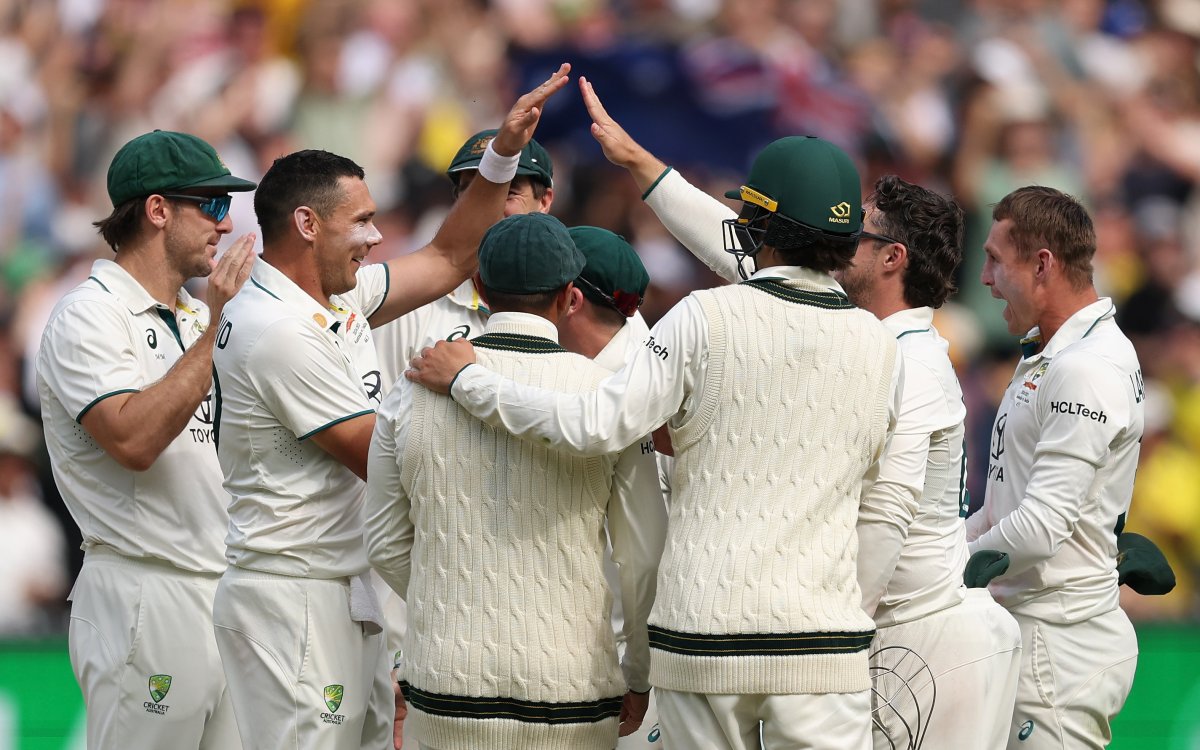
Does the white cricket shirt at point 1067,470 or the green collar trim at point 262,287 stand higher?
the green collar trim at point 262,287

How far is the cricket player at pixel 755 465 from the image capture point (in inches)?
125

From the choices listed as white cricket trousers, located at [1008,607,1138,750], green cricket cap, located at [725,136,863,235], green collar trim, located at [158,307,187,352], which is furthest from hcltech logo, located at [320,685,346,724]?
white cricket trousers, located at [1008,607,1138,750]

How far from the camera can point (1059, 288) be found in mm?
4602

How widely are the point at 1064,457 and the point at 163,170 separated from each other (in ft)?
9.21

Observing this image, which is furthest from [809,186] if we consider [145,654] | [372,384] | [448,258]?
[145,654]

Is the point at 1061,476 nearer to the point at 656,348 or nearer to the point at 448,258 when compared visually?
the point at 656,348

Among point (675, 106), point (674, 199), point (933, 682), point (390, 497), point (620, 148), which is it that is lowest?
point (933, 682)

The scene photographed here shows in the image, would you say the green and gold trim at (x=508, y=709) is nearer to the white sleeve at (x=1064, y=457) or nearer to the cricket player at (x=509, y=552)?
the cricket player at (x=509, y=552)

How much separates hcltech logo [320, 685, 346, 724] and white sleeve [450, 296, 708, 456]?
0.94m

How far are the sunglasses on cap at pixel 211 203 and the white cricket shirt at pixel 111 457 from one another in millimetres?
278

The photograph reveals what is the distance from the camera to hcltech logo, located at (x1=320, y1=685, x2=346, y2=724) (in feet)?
12.2

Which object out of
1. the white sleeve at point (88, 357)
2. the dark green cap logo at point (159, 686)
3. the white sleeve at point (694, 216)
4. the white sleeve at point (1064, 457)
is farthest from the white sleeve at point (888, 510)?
the white sleeve at point (88, 357)

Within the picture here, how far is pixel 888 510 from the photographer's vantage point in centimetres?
361

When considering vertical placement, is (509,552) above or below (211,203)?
below
